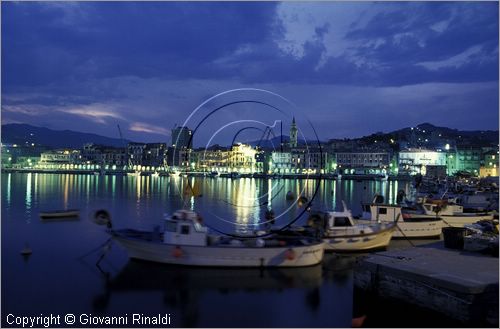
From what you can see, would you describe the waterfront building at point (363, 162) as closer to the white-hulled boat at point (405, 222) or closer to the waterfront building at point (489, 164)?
the waterfront building at point (489, 164)

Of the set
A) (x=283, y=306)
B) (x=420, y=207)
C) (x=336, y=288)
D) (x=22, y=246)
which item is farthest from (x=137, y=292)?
(x=420, y=207)

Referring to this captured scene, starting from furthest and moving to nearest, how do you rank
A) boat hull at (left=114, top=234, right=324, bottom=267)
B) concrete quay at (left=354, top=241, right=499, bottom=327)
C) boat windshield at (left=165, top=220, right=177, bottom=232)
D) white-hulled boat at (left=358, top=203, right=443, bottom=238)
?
white-hulled boat at (left=358, top=203, right=443, bottom=238) → boat windshield at (left=165, top=220, right=177, bottom=232) → boat hull at (left=114, top=234, right=324, bottom=267) → concrete quay at (left=354, top=241, right=499, bottom=327)

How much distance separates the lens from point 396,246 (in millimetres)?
26766

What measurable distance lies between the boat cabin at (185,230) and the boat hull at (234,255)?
10.6 inches

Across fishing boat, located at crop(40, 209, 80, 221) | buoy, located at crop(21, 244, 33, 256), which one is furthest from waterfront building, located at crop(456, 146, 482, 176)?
buoy, located at crop(21, 244, 33, 256)

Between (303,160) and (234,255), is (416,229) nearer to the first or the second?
(234,255)

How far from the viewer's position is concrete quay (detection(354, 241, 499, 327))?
11930 millimetres

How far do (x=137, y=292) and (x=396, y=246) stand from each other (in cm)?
1486

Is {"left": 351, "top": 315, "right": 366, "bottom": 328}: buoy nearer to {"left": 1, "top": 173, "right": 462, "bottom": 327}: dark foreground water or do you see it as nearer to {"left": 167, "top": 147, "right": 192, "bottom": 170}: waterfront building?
{"left": 1, "top": 173, "right": 462, "bottom": 327}: dark foreground water

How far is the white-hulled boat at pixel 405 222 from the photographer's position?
94.2 ft

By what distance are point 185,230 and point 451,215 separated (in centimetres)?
1916

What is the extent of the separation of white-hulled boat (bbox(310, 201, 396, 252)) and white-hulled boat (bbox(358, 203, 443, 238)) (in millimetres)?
4236

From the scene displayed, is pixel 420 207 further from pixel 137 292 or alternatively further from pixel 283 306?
pixel 137 292

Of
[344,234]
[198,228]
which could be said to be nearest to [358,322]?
[198,228]
